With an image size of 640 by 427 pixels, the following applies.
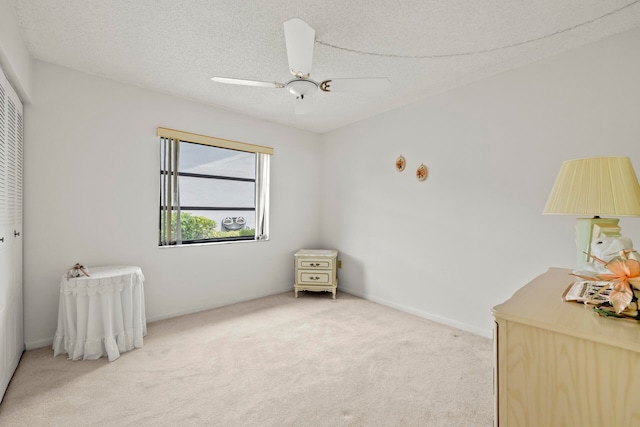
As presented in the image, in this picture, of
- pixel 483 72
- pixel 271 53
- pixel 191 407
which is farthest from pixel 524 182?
pixel 191 407

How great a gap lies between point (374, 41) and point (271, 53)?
2.56 ft

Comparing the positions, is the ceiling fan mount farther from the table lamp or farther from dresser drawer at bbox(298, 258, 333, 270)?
dresser drawer at bbox(298, 258, 333, 270)

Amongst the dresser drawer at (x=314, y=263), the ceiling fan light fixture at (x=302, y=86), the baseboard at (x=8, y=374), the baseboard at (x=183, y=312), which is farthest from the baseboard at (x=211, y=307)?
the ceiling fan light fixture at (x=302, y=86)

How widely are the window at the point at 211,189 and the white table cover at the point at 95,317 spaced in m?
0.84

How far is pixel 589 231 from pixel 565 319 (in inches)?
29.7

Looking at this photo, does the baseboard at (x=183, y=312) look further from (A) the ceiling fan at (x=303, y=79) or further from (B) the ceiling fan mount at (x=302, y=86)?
(B) the ceiling fan mount at (x=302, y=86)

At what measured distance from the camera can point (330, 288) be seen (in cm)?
382

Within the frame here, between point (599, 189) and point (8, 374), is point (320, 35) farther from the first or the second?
point (8, 374)

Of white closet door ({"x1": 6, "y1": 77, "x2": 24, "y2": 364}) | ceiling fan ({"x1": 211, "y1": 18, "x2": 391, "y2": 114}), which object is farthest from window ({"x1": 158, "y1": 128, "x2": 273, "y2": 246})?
ceiling fan ({"x1": 211, "y1": 18, "x2": 391, "y2": 114})

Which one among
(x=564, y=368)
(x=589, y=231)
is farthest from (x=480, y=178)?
(x=564, y=368)

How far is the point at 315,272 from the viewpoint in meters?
3.85

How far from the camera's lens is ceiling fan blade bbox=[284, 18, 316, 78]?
150 cm

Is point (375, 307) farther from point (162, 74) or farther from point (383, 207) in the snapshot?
point (162, 74)

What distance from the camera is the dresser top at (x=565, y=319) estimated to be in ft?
2.68
